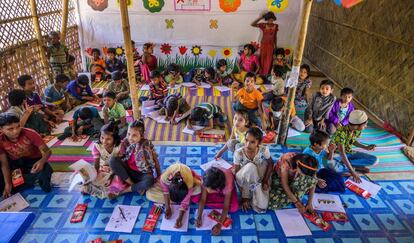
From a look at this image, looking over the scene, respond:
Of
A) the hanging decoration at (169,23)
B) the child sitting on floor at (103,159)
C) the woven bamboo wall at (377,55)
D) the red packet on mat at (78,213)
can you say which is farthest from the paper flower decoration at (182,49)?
the red packet on mat at (78,213)

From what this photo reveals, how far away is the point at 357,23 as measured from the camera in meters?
5.80

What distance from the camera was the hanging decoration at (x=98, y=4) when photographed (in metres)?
6.48

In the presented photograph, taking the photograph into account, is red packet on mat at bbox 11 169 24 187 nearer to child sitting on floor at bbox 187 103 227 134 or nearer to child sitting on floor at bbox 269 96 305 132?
child sitting on floor at bbox 187 103 227 134

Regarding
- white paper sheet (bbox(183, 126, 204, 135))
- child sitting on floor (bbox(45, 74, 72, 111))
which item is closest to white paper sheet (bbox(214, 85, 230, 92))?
white paper sheet (bbox(183, 126, 204, 135))

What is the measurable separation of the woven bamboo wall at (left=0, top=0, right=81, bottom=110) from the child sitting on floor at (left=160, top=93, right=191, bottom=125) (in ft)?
8.22

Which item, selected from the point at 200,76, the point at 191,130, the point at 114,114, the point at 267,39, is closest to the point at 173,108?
the point at 191,130

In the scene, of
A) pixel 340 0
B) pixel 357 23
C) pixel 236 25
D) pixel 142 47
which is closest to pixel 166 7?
pixel 142 47

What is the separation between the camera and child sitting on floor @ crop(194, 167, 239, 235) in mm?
2468

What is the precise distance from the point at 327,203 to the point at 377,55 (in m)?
3.33

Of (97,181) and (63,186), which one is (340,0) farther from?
(63,186)

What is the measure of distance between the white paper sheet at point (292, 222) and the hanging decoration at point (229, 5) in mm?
4861

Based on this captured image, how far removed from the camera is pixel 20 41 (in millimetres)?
5020

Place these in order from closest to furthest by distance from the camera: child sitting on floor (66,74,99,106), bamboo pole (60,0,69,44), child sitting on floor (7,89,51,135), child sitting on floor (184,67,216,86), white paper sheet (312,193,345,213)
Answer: white paper sheet (312,193,345,213), child sitting on floor (7,89,51,135), child sitting on floor (66,74,99,106), bamboo pole (60,0,69,44), child sitting on floor (184,67,216,86)

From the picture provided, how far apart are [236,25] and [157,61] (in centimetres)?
201
